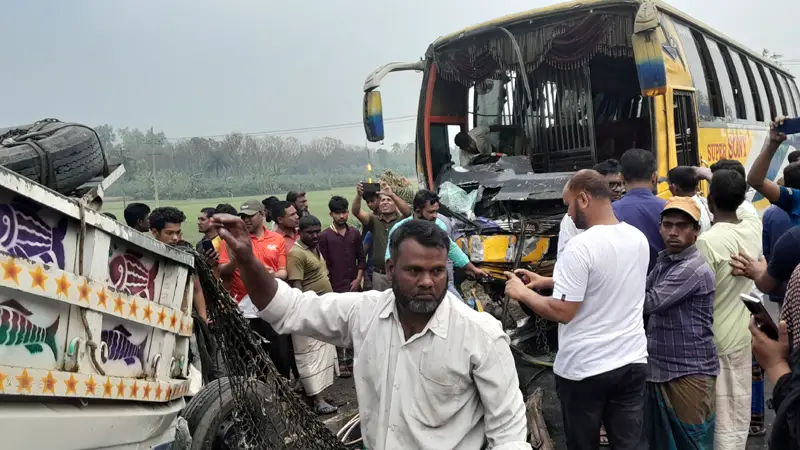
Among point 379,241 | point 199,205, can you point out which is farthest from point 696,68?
point 199,205

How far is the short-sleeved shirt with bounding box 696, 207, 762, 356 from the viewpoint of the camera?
3.21 meters

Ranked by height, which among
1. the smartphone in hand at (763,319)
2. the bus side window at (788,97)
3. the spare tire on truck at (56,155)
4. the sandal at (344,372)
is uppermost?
the bus side window at (788,97)

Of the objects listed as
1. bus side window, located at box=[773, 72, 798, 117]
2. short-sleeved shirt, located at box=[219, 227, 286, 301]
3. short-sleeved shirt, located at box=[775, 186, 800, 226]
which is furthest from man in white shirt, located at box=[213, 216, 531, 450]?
bus side window, located at box=[773, 72, 798, 117]

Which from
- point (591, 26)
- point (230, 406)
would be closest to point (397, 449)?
point (230, 406)

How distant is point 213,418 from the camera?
3.20 m

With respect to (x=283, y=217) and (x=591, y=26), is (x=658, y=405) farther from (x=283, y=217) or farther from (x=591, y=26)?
(x=591, y=26)

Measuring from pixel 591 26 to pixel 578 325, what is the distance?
4208mm

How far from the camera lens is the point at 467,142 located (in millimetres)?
7461

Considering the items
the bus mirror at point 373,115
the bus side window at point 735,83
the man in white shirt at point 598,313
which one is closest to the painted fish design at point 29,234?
the man in white shirt at point 598,313

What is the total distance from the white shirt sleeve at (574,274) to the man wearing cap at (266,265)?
2545 millimetres

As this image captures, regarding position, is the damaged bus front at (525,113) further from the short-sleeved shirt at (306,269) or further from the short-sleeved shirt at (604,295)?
the short-sleeved shirt at (604,295)

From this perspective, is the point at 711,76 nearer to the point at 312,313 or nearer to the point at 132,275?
the point at 312,313

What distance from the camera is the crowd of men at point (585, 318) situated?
1.80 meters

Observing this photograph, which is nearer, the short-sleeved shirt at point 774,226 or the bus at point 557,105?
the short-sleeved shirt at point 774,226
